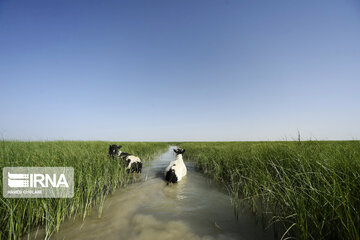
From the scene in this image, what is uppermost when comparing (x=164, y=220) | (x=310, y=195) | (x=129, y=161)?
(x=310, y=195)

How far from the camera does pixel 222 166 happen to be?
22.9 ft

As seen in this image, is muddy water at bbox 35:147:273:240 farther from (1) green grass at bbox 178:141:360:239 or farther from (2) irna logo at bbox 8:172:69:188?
(2) irna logo at bbox 8:172:69:188

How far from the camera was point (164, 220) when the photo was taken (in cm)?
304

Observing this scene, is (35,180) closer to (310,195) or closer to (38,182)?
(38,182)

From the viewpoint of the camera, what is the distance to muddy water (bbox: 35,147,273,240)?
2.59 meters

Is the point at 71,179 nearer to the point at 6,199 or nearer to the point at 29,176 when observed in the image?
the point at 29,176

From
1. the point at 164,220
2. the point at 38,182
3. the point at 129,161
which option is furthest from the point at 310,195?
the point at 129,161

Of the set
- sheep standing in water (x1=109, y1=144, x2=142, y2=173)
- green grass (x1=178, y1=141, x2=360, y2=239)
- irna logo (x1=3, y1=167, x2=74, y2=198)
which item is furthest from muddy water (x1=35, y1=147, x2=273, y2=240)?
sheep standing in water (x1=109, y1=144, x2=142, y2=173)

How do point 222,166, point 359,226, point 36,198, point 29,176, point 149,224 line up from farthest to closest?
1. point 222,166
2. point 29,176
3. point 149,224
4. point 36,198
5. point 359,226

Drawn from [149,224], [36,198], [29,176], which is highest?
[29,176]

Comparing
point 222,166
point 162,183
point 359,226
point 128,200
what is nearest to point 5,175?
point 128,200

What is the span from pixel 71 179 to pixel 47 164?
696 millimetres

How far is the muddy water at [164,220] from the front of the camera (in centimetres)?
259

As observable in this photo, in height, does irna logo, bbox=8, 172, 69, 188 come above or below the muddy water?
above
